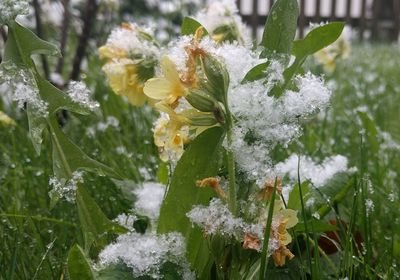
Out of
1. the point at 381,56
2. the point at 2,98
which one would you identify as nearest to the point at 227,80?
the point at 2,98

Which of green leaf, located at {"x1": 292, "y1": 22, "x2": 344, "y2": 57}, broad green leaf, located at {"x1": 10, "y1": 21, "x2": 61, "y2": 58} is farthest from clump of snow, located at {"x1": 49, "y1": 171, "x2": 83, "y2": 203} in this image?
green leaf, located at {"x1": 292, "y1": 22, "x2": 344, "y2": 57}

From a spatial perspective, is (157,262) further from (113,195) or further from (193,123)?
(113,195)

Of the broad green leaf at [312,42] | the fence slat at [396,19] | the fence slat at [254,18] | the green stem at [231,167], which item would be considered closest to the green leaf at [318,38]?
the broad green leaf at [312,42]

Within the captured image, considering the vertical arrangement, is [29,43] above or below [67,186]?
above

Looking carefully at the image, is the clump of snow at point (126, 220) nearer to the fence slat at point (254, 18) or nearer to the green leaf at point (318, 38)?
the green leaf at point (318, 38)

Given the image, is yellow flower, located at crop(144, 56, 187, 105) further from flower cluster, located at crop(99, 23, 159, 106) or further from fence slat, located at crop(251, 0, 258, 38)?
fence slat, located at crop(251, 0, 258, 38)

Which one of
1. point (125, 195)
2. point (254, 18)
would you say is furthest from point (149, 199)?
point (254, 18)

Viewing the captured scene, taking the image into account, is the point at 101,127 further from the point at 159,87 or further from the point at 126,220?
the point at 159,87
